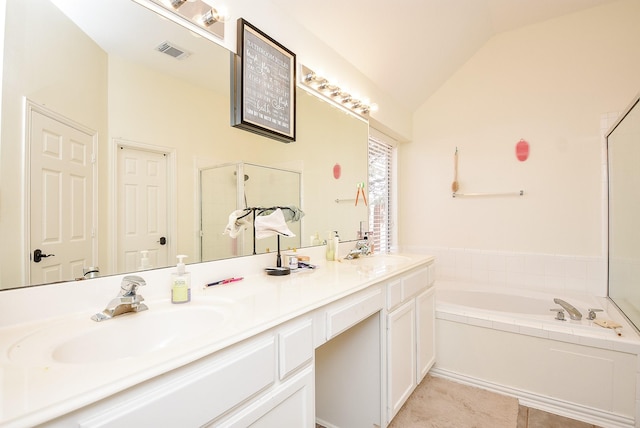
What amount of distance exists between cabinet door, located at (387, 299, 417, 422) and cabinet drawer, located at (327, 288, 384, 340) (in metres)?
0.21

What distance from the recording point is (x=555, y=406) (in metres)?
1.93

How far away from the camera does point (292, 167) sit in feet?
6.08

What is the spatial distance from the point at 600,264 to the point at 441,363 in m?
1.61

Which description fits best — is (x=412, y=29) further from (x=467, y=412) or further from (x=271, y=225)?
(x=467, y=412)

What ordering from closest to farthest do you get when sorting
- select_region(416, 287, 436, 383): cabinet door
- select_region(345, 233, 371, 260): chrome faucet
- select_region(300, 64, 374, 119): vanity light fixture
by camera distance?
1. select_region(300, 64, 374, 119): vanity light fixture
2. select_region(416, 287, 436, 383): cabinet door
3. select_region(345, 233, 371, 260): chrome faucet

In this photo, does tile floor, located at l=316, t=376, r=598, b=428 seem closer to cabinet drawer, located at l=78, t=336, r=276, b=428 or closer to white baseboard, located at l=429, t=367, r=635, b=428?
white baseboard, located at l=429, t=367, r=635, b=428

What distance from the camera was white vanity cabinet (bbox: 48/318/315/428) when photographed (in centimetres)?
57

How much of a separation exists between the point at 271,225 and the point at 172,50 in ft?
2.93

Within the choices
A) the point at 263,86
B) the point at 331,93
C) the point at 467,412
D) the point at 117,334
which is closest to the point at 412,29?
the point at 331,93

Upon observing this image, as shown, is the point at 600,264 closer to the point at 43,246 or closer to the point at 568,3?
the point at 568,3

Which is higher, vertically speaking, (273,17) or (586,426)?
(273,17)

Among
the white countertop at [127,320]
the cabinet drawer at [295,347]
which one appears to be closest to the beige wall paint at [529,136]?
the white countertop at [127,320]

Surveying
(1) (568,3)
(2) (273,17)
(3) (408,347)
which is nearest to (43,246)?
(2) (273,17)

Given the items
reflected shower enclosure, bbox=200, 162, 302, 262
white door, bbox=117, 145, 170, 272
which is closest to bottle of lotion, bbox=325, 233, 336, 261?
reflected shower enclosure, bbox=200, 162, 302, 262
